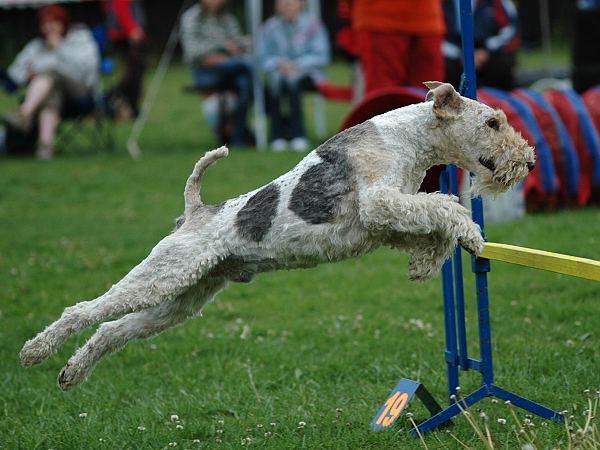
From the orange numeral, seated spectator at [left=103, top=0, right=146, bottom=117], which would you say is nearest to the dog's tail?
the orange numeral

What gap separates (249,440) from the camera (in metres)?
4.18

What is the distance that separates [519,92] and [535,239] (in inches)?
77.8

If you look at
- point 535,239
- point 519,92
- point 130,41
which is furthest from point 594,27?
point 130,41

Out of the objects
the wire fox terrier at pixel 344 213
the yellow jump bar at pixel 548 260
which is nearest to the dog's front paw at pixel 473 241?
the wire fox terrier at pixel 344 213

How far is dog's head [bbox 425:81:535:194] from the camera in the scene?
3666 millimetres

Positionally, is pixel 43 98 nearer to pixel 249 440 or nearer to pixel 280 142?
pixel 280 142

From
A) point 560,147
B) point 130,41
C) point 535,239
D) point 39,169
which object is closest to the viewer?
point 535,239

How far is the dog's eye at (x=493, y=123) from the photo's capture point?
3.69 m

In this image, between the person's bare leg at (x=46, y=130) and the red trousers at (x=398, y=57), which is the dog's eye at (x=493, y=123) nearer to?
the red trousers at (x=398, y=57)

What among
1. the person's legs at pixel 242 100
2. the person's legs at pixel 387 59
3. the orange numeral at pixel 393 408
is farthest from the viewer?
the person's legs at pixel 242 100

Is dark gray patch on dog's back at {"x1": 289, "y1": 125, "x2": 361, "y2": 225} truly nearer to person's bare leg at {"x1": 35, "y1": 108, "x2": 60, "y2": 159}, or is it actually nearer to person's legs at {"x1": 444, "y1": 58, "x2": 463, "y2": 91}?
person's legs at {"x1": 444, "y1": 58, "x2": 463, "y2": 91}

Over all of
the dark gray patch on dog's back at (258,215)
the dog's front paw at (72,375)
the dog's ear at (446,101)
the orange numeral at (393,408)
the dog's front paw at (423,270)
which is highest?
the dog's ear at (446,101)

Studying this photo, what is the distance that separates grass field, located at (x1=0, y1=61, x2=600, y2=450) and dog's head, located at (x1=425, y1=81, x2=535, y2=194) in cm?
102

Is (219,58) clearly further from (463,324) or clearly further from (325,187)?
(325,187)
